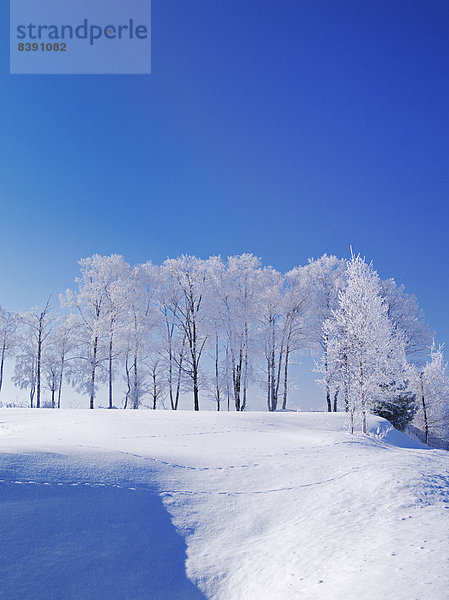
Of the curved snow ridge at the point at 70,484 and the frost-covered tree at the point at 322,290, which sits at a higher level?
the frost-covered tree at the point at 322,290

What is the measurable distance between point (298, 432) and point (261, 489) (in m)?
7.71

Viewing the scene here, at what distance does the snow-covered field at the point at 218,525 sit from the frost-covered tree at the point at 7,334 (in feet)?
78.0

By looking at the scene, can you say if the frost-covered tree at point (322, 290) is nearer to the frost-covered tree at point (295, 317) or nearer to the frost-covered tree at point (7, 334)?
the frost-covered tree at point (295, 317)

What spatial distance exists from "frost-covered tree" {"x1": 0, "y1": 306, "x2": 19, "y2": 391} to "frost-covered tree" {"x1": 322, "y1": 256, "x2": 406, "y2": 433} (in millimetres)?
23681

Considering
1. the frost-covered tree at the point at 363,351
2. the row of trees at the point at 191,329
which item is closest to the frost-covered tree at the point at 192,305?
the row of trees at the point at 191,329

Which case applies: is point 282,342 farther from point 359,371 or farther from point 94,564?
point 94,564

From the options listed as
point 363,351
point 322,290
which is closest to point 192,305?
point 322,290

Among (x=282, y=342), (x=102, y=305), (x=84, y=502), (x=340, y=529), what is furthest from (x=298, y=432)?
(x=102, y=305)

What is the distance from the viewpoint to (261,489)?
749 centimetres

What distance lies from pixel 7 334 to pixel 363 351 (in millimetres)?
25654

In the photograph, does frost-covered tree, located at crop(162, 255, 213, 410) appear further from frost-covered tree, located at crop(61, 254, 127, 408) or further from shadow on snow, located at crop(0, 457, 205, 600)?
shadow on snow, located at crop(0, 457, 205, 600)

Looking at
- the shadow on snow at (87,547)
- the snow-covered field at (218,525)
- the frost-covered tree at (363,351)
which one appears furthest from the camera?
the frost-covered tree at (363,351)

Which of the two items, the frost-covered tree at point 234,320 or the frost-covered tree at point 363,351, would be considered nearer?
the frost-covered tree at point 363,351

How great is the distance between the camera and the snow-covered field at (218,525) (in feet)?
14.9
